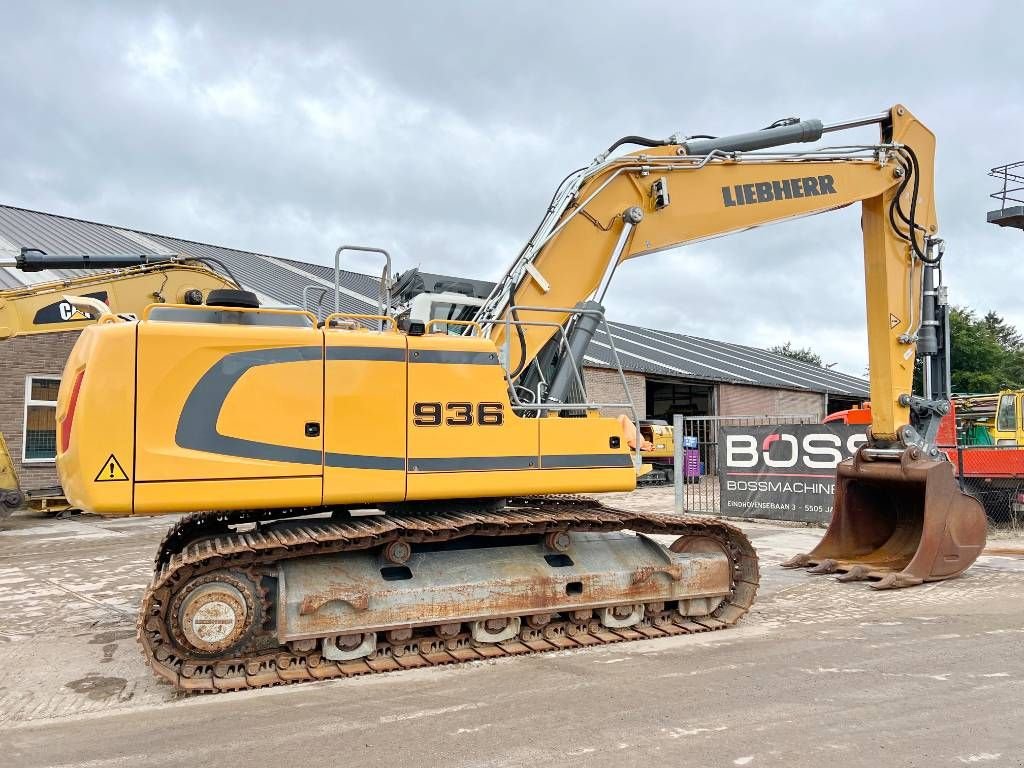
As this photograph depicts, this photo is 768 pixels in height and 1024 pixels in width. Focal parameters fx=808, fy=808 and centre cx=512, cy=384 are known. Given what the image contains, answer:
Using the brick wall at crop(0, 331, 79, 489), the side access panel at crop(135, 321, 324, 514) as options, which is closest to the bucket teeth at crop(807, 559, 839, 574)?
the side access panel at crop(135, 321, 324, 514)

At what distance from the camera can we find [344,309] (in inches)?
696

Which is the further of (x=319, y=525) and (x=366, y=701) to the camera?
(x=319, y=525)

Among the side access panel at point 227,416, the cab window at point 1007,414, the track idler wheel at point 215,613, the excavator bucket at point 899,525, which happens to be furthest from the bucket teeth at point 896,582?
the cab window at point 1007,414

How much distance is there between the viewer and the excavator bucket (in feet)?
27.2

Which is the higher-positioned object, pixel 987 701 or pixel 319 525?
pixel 319 525

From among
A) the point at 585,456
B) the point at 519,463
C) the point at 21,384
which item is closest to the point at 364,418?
the point at 519,463

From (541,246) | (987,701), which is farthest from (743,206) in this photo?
(987,701)

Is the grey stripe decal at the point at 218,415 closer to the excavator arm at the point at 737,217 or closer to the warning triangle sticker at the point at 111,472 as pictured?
the warning triangle sticker at the point at 111,472

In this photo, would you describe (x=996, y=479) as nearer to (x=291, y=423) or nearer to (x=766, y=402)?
(x=291, y=423)

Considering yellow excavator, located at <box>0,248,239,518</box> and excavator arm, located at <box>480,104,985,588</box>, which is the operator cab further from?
yellow excavator, located at <box>0,248,239,518</box>

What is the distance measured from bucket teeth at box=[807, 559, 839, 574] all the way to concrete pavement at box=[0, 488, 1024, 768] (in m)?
1.58

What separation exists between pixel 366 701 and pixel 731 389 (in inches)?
1059

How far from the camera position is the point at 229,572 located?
17.7 feet

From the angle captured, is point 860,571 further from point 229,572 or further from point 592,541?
point 229,572
